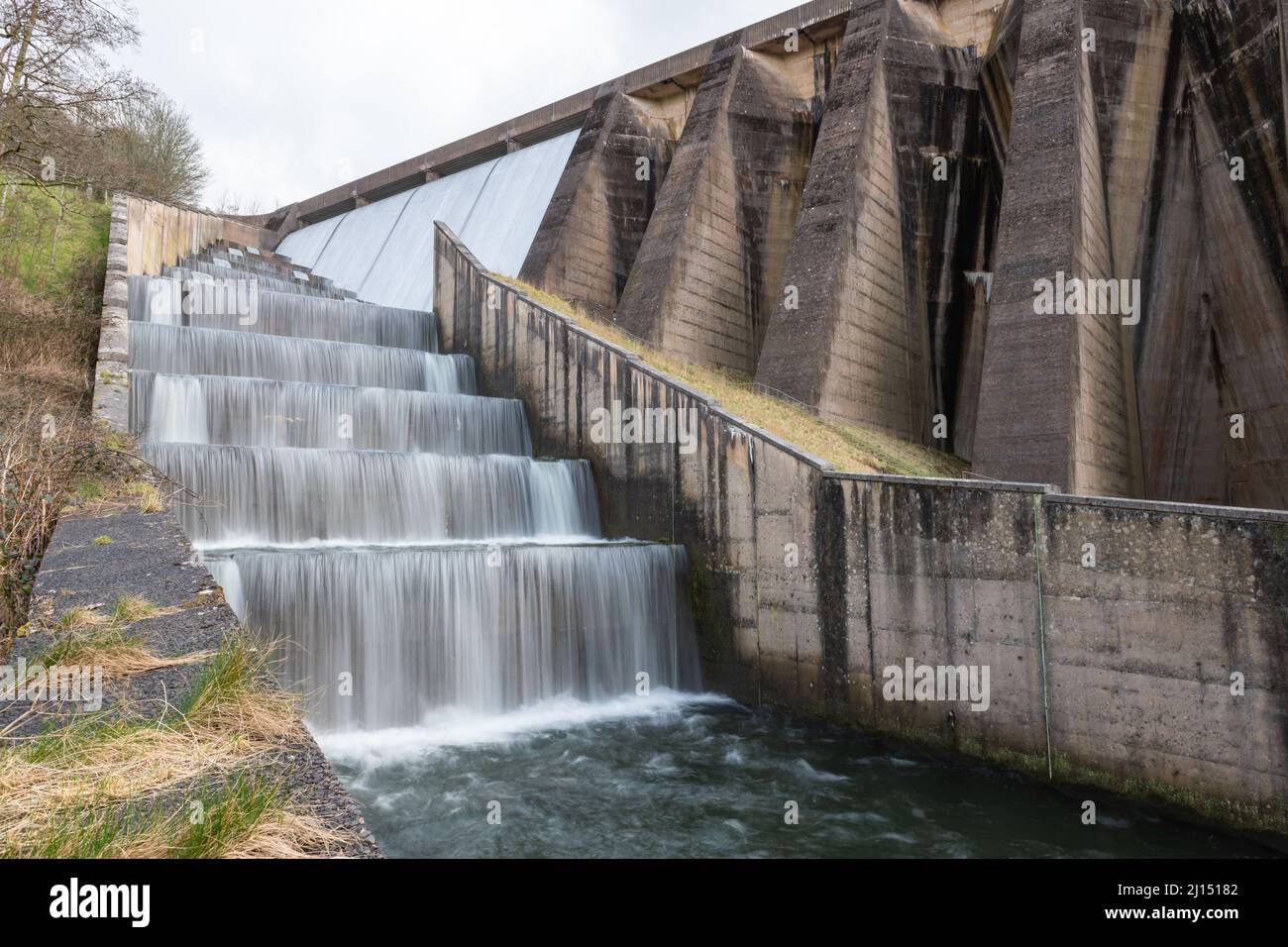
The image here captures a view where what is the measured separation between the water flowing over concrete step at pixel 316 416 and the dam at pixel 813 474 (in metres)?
0.05

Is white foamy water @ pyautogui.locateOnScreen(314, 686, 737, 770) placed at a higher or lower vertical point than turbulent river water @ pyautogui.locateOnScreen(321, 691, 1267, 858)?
higher

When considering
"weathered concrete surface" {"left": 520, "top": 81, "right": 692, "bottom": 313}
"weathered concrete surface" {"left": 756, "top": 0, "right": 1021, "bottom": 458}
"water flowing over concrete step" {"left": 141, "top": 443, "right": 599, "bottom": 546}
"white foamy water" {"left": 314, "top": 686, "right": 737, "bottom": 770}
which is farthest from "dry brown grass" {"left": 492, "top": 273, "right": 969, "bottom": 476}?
"weathered concrete surface" {"left": 520, "top": 81, "right": 692, "bottom": 313}

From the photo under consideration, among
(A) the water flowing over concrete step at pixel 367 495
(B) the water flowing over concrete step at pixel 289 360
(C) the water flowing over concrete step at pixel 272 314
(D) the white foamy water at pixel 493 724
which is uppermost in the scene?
(C) the water flowing over concrete step at pixel 272 314

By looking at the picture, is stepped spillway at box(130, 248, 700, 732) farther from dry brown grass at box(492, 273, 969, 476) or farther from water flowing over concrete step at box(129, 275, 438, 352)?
water flowing over concrete step at box(129, 275, 438, 352)

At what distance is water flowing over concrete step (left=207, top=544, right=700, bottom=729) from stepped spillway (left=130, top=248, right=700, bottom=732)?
18mm

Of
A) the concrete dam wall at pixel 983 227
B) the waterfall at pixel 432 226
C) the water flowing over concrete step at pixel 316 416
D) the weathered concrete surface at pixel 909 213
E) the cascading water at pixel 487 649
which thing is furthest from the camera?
the waterfall at pixel 432 226

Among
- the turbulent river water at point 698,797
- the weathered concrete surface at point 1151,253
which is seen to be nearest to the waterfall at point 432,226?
the weathered concrete surface at point 1151,253

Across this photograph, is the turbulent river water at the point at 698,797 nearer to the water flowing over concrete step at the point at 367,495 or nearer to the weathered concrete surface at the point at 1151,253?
the water flowing over concrete step at the point at 367,495

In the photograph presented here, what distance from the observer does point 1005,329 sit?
13172 mm

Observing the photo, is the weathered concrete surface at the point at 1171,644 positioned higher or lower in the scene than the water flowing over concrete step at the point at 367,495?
lower

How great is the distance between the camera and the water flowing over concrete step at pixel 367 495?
10.0 m

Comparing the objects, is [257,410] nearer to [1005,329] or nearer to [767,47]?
[1005,329]

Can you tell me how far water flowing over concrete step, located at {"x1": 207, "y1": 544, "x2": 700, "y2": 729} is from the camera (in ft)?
→ 26.8
